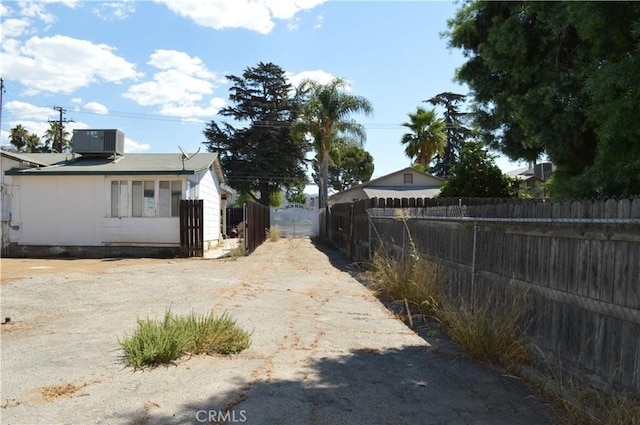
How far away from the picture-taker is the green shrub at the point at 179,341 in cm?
488

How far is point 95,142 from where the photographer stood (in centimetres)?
1981

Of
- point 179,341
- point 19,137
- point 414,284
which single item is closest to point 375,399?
point 179,341

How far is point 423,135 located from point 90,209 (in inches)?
977

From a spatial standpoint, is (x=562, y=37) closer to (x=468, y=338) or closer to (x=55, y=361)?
(x=468, y=338)

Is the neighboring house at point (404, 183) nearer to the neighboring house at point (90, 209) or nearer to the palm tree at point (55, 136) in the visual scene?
the neighboring house at point (90, 209)

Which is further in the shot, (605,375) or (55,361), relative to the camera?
A: (55,361)

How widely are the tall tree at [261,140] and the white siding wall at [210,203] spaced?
20.3 metres

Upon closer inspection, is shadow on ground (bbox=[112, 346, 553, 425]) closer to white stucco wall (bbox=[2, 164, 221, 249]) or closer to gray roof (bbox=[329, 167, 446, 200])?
white stucco wall (bbox=[2, 164, 221, 249])

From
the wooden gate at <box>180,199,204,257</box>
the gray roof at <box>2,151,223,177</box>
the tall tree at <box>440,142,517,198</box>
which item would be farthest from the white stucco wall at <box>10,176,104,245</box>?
the tall tree at <box>440,142,517,198</box>

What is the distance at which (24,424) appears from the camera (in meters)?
3.57

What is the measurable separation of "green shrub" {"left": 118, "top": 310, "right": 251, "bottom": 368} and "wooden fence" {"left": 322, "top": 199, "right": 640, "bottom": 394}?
2.97m

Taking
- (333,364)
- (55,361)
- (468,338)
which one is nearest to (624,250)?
(468,338)

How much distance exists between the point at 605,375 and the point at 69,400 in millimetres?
4122

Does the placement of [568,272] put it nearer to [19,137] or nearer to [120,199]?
[120,199]
